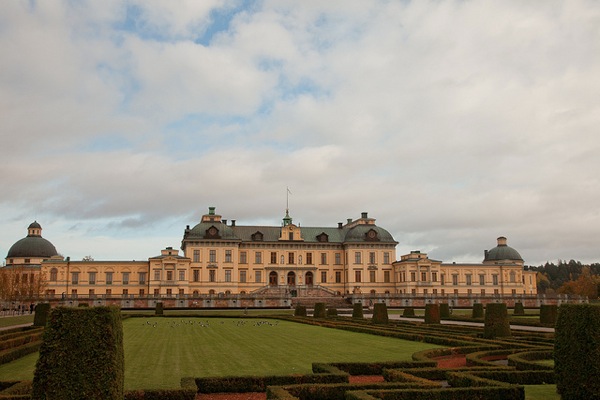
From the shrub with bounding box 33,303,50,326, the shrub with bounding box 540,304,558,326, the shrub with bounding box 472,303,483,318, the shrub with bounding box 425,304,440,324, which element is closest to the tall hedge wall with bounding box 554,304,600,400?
the shrub with bounding box 425,304,440,324

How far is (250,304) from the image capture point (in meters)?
63.4

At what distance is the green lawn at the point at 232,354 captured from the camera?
47.1ft

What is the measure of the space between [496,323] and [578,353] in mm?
12967

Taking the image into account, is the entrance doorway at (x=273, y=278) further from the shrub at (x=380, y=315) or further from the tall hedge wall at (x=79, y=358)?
the tall hedge wall at (x=79, y=358)

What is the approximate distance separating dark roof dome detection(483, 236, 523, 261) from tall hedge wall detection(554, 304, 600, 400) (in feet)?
248

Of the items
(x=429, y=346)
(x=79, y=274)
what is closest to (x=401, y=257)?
(x=79, y=274)

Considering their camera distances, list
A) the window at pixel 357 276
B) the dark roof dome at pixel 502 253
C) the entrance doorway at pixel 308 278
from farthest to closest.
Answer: the dark roof dome at pixel 502 253
the entrance doorway at pixel 308 278
the window at pixel 357 276

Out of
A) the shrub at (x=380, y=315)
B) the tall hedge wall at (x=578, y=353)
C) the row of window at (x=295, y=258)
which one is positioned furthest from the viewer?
the row of window at (x=295, y=258)


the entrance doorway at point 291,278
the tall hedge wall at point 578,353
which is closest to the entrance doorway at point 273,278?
the entrance doorway at point 291,278

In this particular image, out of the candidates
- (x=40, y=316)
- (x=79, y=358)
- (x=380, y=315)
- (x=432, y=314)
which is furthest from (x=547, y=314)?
(x=79, y=358)

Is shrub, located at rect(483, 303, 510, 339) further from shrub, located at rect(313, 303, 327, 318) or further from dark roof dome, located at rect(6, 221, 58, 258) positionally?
dark roof dome, located at rect(6, 221, 58, 258)

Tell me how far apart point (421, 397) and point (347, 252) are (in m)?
65.0

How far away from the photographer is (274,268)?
73750mm

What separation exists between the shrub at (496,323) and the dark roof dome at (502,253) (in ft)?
206
